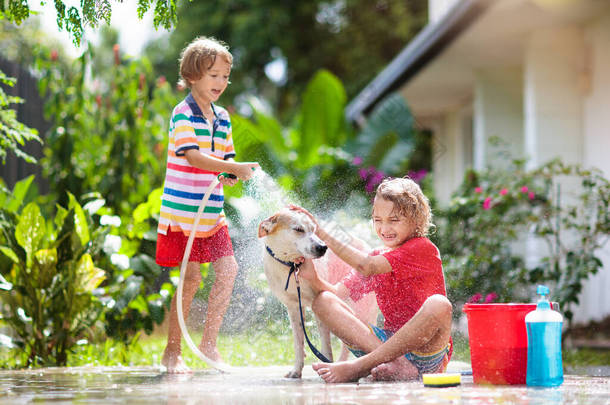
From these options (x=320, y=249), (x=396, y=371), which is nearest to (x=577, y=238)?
(x=396, y=371)

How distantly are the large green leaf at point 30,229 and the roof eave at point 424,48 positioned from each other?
16.1ft

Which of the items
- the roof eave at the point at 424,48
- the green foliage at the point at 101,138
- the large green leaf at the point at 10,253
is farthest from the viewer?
the roof eave at the point at 424,48

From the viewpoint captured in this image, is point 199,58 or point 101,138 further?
point 101,138

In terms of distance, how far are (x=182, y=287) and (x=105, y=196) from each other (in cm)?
256

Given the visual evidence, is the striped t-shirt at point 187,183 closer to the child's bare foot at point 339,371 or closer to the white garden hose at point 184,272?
the white garden hose at point 184,272

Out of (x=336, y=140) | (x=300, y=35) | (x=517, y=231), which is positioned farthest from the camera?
(x=300, y=35)

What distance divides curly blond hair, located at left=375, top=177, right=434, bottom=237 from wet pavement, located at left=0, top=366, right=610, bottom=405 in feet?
Answer: 2.67

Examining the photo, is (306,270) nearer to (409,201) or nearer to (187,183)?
(409,201)

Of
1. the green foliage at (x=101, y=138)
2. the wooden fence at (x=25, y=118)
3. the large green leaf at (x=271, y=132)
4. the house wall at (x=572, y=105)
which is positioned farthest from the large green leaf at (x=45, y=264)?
the large green leaf at (x=271, y=132)

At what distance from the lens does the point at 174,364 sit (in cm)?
427

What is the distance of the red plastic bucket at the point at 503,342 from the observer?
11.7 ft

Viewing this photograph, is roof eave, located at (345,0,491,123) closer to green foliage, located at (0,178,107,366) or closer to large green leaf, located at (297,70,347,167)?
large green leaf, located at (297,70,347,167)

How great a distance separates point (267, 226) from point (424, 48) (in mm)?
6433

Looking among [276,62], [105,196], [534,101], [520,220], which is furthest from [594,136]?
[276,62]
